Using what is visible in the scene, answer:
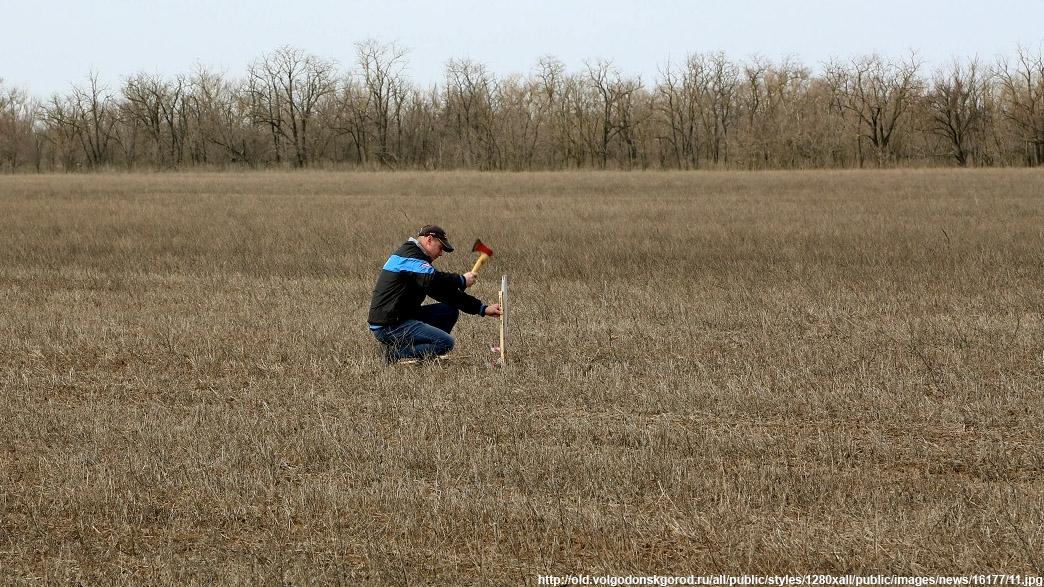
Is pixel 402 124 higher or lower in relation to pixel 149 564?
higher

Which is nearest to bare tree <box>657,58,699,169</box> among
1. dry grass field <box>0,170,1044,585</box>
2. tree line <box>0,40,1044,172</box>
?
tree line <box>0,40,1044,172</box>

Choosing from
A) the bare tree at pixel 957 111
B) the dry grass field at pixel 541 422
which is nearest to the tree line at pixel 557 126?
the bare tree at pixel 957 111

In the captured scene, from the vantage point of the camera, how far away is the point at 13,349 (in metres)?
10.6

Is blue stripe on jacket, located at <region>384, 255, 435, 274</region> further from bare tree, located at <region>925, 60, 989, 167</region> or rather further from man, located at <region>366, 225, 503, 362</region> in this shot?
bare tree, located at <region>925, 60, 989, 167</region>

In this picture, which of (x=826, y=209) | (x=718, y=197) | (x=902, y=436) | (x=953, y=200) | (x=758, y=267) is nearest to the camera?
(x=902, y=436)

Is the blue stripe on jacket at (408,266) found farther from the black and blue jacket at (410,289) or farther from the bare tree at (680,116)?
the bare tree at (680,116)

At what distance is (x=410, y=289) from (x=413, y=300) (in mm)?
120

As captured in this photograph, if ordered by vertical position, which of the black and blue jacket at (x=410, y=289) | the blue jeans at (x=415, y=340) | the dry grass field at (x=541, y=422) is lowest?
the dry grass field at (x=541, y=422)

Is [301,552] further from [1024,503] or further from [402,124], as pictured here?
[402,124]

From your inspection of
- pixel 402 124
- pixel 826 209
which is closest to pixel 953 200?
pixel 826 209

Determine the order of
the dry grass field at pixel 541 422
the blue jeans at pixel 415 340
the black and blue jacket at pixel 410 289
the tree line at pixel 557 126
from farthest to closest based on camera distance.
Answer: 1. the tree line at pixel 557 126
2. the blue jeans at pixel 415 340
3. the black and blue jacket at pixel 410 289
4. the dry grass field at pixel 541 422

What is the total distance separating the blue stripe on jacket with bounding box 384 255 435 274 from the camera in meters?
9.40

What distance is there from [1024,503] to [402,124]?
215 ft

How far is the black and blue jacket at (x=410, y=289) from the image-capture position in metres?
9.36
